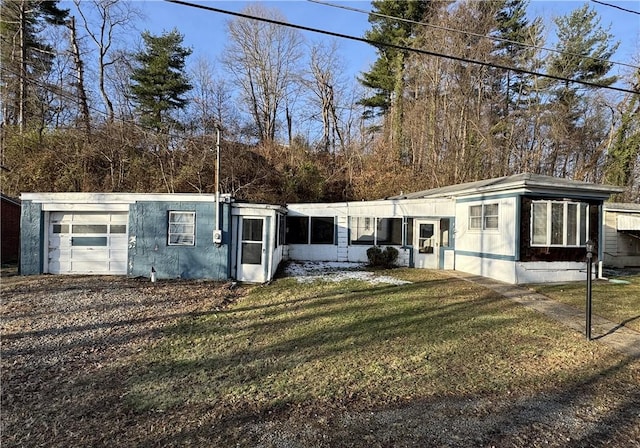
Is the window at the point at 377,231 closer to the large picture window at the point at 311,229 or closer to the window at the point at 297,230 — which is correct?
the large picture window at the point at 311,229

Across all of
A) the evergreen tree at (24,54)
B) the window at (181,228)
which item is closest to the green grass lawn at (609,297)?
the window at (181,228)

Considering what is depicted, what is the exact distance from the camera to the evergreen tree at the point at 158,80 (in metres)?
20.7

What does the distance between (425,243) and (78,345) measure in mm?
12128

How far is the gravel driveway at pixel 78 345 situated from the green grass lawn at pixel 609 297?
7.94 meters

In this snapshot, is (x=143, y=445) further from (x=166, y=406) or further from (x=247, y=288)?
(x=247, y=288)

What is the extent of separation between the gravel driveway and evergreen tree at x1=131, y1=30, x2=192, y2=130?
44.5ft

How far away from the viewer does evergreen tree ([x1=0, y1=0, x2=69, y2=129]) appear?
16.6 metres

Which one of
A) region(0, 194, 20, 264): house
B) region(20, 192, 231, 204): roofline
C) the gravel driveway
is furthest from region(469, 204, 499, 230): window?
region(0, 194, 20, 264): house

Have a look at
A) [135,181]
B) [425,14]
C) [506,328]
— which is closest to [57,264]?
[135,181]

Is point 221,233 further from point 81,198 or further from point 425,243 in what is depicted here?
point 425,243

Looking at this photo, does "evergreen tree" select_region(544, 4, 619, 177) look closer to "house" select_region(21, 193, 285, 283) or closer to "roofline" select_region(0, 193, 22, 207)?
"house" select_region(21, 193, 285, 283)

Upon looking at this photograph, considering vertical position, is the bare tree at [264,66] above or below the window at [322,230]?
above

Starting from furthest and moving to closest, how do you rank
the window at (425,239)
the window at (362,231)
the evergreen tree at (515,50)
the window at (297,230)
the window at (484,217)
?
the evergreen tree at (515,50)
the window at (297,230)
the window at (362,231)
the window at (425,239)
the window at (484,217)

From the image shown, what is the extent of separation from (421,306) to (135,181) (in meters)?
17.2
